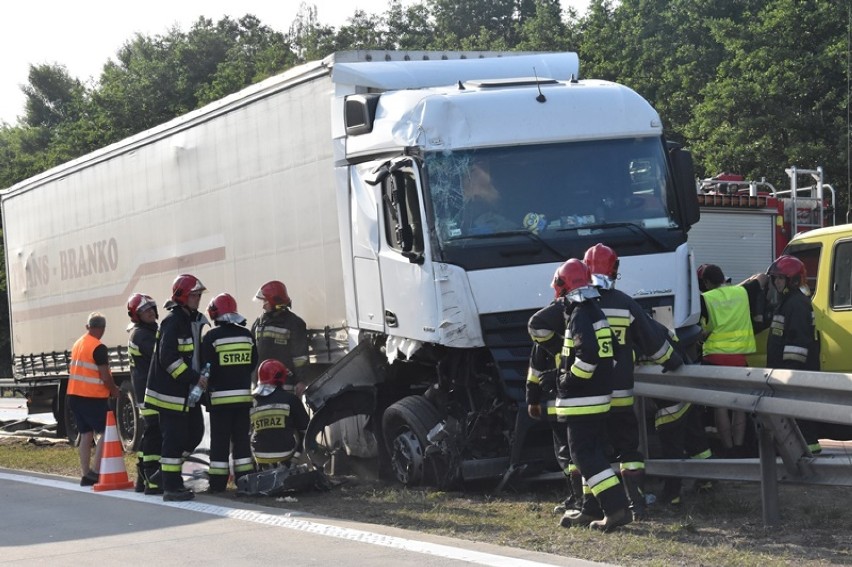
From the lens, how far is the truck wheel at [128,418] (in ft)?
50.9

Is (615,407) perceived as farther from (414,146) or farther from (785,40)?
(785,40)

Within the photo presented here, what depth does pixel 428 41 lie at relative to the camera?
66.3 metres

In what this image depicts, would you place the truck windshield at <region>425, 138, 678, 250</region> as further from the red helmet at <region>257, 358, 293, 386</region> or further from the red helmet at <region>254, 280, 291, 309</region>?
the red helmet at <region>254, 280, 291, 309</region>

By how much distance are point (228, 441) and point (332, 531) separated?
2.66m

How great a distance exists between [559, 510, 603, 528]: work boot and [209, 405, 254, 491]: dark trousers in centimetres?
334

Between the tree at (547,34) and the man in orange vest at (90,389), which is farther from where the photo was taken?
the tree at (547,34)

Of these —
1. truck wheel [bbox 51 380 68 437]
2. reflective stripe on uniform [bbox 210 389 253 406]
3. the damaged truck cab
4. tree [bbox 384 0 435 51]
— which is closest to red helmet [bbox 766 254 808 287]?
the damaged truck cab

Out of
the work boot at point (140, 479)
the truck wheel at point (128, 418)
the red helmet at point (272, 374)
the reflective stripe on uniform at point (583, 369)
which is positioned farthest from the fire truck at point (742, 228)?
the reflective stripe on uniform at point (583, 369)

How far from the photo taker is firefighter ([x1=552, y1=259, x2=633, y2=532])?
795 cm

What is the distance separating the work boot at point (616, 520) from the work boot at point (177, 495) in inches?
146

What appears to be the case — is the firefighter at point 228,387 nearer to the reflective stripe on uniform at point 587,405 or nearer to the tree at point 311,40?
the reflective stripe on uniform at point 587,405

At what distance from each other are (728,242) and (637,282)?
23.4 ft

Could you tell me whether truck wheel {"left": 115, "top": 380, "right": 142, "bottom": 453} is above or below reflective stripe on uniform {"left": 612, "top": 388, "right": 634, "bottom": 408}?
below

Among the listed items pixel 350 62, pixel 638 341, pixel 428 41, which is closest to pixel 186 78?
pixel 428 41
